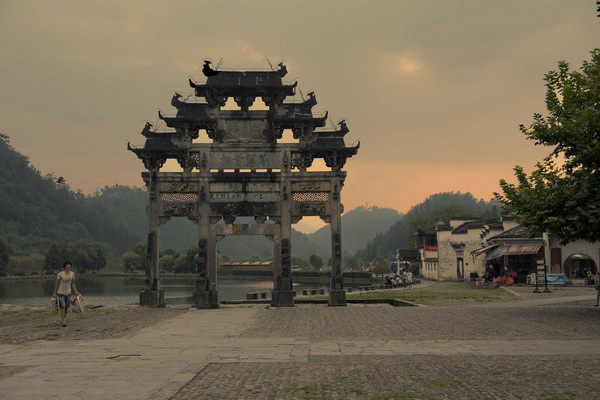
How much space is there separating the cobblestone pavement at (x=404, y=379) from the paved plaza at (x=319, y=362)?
2cm

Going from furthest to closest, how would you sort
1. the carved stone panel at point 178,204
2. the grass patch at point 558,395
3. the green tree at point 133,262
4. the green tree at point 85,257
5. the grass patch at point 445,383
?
1. the green tree at point 133,262
2. the green tree at point 85,257
3. the carved stone panel at point 178,204
4. the grass patch at point 445,383
5. the grass patch at point 558,395

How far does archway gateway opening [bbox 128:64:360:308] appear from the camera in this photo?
88.3ft

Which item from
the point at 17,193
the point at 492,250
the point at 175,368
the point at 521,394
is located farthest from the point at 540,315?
the point at 17,193

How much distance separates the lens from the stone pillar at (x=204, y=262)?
26.3m

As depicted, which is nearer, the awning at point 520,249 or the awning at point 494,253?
the awning at point 520,249

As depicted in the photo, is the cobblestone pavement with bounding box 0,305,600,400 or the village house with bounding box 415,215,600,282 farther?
the village house with bounding box 415,215,600,282

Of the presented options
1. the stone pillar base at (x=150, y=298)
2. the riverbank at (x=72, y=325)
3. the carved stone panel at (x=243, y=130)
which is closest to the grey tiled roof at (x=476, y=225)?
the carved stone panel at (x=243, y=130)

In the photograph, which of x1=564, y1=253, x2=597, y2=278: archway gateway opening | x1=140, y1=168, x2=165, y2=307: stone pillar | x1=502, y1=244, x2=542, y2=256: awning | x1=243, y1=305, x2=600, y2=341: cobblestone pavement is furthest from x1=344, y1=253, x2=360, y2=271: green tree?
x1=243, y1=305, x2=600, y2=341: cobblestone pavement

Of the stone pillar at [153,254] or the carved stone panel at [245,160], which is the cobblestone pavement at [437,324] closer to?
the stone pillar at [153,254]

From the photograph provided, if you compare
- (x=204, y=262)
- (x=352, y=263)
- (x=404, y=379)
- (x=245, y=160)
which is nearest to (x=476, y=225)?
(x=245, y=160)

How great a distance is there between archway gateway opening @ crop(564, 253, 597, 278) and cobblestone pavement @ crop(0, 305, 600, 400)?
3104 cm

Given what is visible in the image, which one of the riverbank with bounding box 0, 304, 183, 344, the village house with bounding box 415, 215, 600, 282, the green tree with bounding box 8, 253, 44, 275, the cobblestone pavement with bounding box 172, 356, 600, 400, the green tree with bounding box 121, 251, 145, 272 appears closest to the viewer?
the cobblestone pavement with bounding box 172, 356, 600, 400

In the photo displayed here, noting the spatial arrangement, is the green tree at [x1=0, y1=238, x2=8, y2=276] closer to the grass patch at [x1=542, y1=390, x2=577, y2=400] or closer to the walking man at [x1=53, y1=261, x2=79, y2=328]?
the walking man at [x1=53, y1=261, x2=79, y2=328]

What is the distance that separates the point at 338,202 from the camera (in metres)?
27.0
